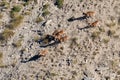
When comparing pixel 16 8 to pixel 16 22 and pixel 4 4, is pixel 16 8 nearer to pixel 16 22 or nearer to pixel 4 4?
pixel 4 4

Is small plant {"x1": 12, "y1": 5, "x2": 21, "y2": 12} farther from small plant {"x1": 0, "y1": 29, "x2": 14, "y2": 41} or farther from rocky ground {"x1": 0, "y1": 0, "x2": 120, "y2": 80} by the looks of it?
small plant {"x1": 0, "y1": 29, "x2": 14, "y2": 41}

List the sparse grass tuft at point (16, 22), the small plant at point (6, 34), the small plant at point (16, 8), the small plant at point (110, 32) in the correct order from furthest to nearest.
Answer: the small plant at point (16, 8), the sparse grass tuft at point (16, 22), the small plant at point (6, 34), the small plant at point (110, 32)

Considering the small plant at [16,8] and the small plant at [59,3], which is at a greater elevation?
the small plant at [59,3]

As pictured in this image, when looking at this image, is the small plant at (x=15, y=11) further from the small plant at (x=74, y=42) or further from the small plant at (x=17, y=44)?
the small plant at (x=74, y=42)

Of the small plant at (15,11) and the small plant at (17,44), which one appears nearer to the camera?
the small plant at (17,44)

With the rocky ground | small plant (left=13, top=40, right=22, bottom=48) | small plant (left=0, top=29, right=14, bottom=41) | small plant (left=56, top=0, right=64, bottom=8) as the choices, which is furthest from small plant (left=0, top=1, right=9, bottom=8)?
small plant (left=56, top=0, right=64, bottom=8)

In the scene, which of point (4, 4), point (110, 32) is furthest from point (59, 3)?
point (110, 32)

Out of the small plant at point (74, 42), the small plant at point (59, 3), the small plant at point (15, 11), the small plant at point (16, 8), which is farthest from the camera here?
the small plant at point (16, 8)

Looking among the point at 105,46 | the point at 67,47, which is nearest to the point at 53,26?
the point at 67,47

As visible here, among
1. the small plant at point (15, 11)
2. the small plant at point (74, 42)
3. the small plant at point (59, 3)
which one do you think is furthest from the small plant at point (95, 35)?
the small plant at point (15, 11)
